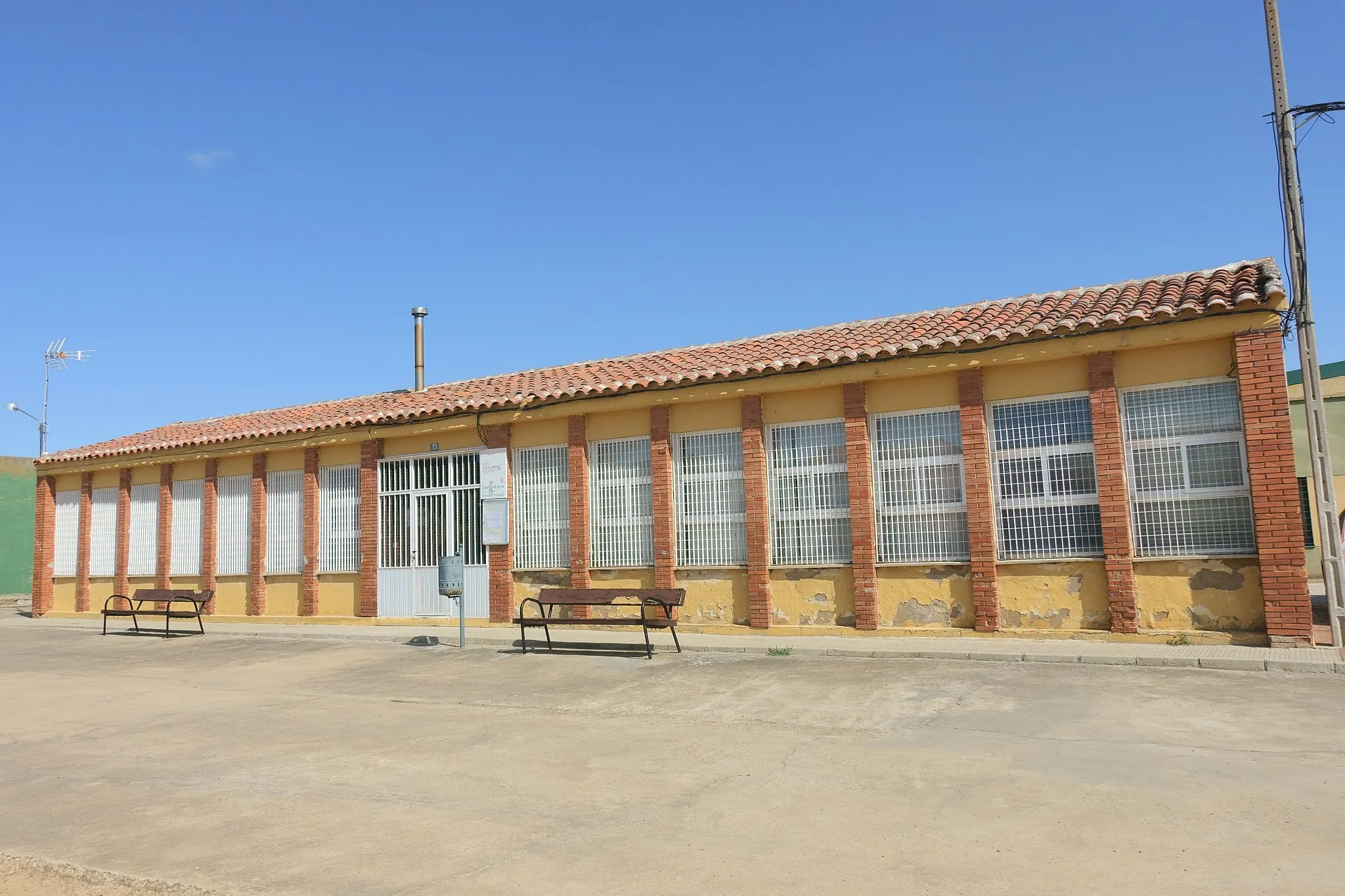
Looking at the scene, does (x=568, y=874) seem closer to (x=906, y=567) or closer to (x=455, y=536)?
(x=906, y=567)

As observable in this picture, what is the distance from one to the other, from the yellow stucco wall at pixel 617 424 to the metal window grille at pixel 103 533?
12.9 metres

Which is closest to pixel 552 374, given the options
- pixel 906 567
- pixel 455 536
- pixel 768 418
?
pixel 455 536

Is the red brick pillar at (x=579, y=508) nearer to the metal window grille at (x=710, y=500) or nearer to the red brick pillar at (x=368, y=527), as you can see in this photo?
the metal window grille at (x=710, y=500)

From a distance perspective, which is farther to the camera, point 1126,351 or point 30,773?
point 1126,351

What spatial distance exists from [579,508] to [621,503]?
70 cm

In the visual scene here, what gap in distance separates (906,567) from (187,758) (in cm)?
883

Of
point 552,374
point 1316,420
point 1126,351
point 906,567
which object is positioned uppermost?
point 552,374

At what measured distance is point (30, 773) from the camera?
672 centimetres

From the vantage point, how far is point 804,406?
13.5 meters

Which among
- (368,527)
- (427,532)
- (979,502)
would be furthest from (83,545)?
(979,502)

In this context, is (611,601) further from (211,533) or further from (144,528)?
(144,528)

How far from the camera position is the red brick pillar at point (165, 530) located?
20125 millimetres

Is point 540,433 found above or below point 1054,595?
above

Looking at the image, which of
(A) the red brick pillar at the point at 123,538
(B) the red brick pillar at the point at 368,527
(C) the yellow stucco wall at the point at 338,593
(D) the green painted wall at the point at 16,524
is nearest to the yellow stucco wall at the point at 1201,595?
(B) the red brick pillar at the point at 368,527
